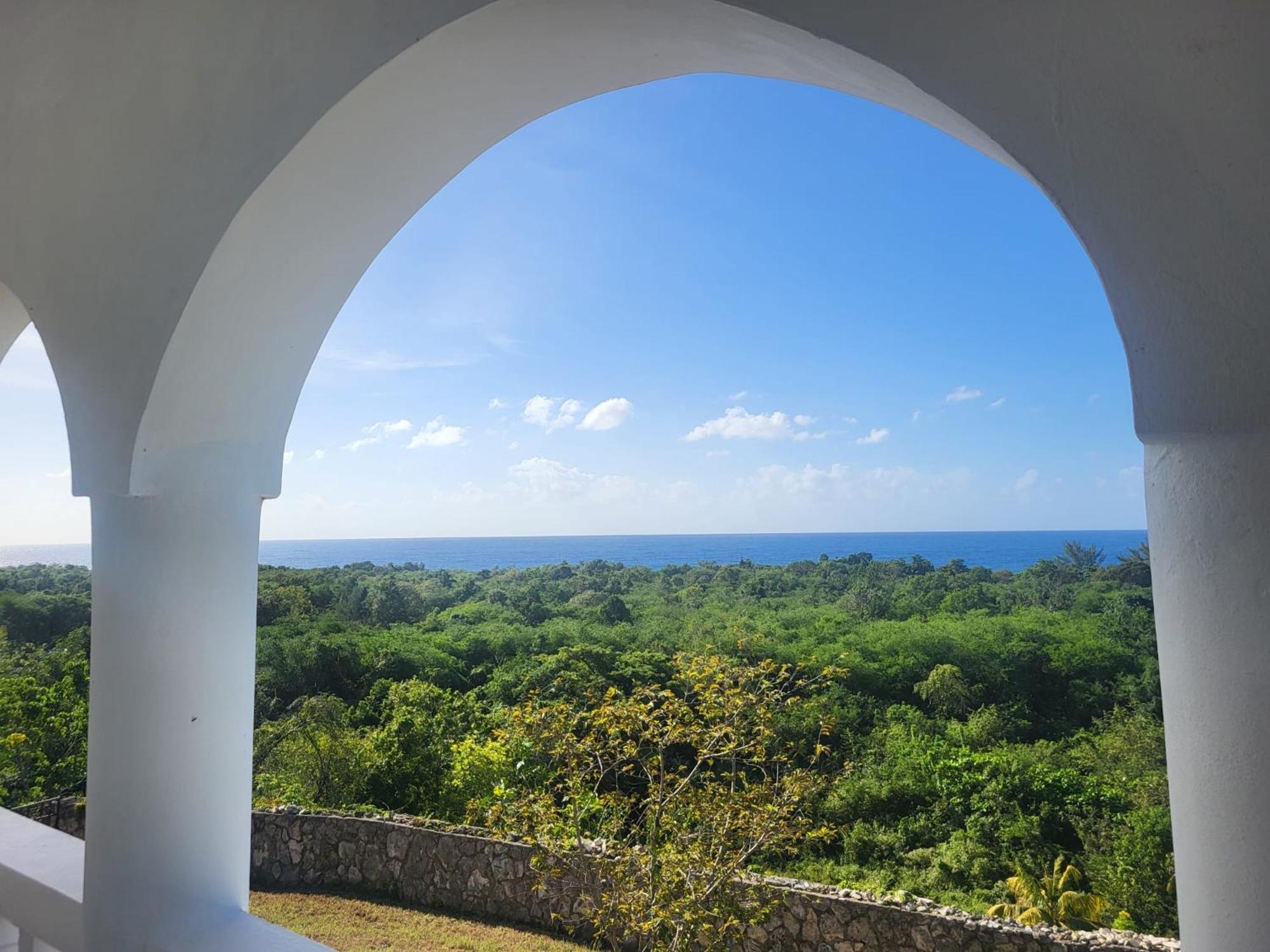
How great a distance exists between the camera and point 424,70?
0.90 meters

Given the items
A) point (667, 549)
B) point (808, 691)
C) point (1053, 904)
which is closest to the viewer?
point (1053, 904)

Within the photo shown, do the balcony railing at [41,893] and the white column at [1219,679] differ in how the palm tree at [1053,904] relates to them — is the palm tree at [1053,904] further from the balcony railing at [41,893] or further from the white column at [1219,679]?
the white column at [1219,679]

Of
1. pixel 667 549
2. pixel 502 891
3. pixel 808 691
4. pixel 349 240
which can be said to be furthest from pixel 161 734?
pixel 667 549

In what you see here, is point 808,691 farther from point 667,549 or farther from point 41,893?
point 667,549

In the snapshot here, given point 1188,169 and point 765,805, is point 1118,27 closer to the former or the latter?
point 1188,169

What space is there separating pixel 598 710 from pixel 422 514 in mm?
A: 20372

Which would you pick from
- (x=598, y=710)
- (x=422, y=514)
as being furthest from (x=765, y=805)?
(x=422, y=514)

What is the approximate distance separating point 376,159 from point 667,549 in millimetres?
23089

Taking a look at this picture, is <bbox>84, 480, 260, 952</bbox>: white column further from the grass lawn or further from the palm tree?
the palm tree

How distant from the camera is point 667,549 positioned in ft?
78.5

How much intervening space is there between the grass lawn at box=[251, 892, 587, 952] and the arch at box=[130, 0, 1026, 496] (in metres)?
6.25

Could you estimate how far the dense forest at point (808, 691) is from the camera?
28.7 ft

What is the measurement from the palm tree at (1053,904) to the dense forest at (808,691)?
0.37 metres

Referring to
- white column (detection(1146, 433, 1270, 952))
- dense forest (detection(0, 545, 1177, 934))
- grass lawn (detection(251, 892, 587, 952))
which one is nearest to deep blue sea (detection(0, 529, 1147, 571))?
dense forest (detection(0, 545, 1177, 934))
